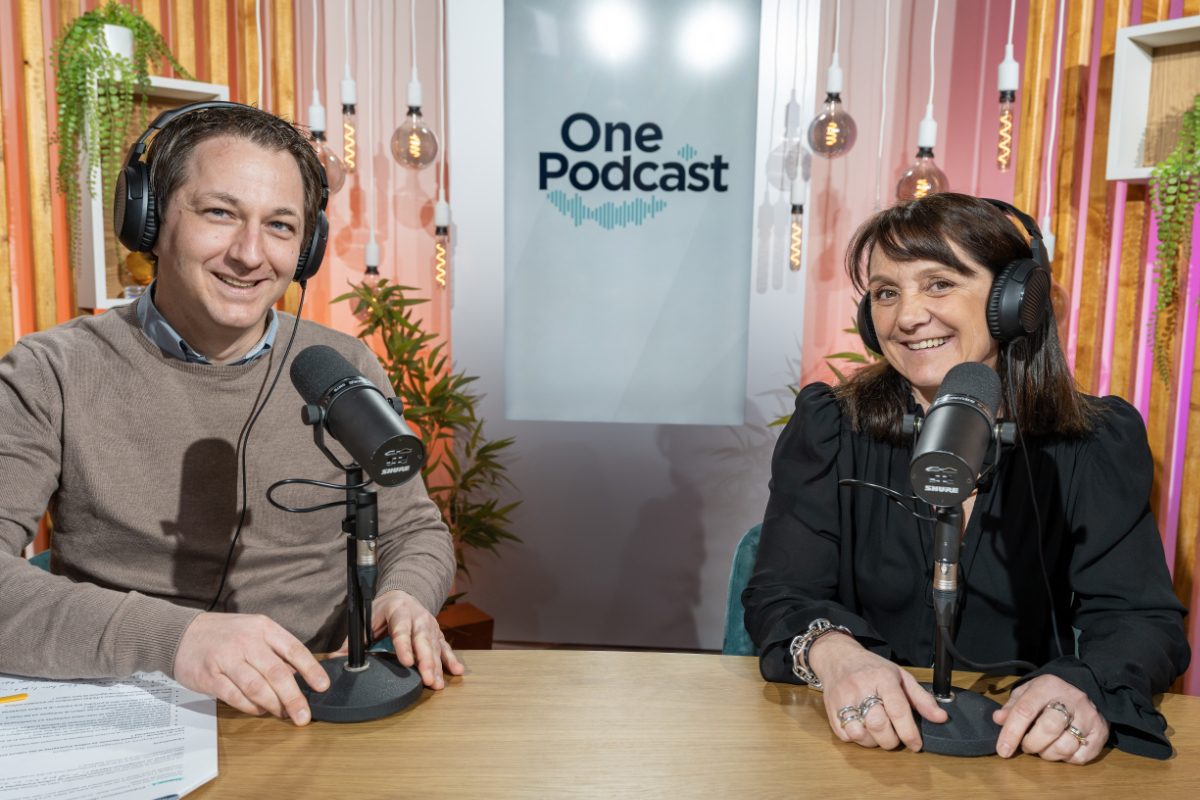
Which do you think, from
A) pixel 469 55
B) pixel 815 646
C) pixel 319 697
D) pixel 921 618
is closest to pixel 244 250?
pixel 319 697

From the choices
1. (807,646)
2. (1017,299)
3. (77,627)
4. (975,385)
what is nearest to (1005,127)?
(1017,299)

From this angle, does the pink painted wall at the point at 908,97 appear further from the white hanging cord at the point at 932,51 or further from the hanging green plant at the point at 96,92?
the hanging green plant at the point at 96,92

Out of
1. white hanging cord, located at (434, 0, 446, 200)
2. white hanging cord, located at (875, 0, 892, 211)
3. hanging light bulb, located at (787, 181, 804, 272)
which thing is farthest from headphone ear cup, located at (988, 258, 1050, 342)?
white hanging cord, located at (434, 0, 446, 200)

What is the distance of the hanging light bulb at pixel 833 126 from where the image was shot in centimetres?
308

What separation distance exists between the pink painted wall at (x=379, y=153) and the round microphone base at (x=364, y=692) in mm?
2901

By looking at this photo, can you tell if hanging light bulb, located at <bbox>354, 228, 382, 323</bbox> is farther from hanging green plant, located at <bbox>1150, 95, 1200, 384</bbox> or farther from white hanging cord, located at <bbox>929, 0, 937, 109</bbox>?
hanging green plant, located at <bbox>1150, 95, 1200, 384</bbox>

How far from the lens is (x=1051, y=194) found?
3205 millimetres

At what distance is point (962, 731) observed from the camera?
106cm

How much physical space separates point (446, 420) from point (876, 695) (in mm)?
2727

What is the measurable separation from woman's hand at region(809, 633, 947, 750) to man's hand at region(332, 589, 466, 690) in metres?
0.58

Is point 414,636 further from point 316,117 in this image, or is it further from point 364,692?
point 316,117

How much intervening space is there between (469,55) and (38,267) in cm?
203

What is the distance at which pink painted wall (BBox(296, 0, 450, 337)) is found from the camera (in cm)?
382

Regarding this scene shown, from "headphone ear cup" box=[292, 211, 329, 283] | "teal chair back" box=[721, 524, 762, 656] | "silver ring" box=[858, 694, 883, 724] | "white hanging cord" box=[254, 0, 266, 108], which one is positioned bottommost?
"teal chair back" box=[721, 524, 762, 656]
